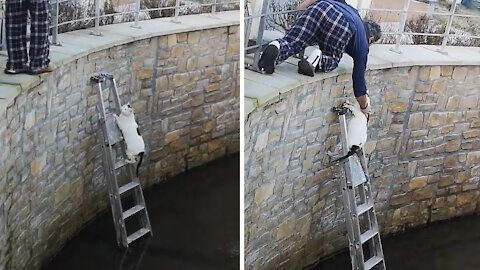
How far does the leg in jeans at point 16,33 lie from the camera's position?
7.54 feet

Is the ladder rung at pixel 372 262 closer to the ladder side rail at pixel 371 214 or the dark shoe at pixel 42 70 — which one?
the ladder side rail at pixel 371 214

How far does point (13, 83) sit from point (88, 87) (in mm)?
340

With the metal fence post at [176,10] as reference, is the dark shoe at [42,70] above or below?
below

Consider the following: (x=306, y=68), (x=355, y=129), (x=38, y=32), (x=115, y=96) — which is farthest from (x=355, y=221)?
(x=38, y=32)

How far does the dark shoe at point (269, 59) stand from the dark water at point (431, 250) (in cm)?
80

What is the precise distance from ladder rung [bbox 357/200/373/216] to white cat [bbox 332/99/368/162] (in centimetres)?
18

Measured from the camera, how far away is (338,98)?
2227 millimetres

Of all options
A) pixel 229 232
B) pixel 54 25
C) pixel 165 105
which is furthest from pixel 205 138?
pixel 54 25

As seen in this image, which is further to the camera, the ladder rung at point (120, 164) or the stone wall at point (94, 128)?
the ladder rung at point (120, 164)

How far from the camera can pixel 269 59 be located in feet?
6.84

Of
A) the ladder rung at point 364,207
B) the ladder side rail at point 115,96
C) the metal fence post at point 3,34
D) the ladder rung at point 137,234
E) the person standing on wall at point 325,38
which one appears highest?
the person standing on wall at point 325,38

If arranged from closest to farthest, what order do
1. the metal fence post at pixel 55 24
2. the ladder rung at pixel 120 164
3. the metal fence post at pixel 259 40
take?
1. the metal fence post at pixel 259 40
2. the metal fence post at pixel 55 24
3. the ladder rung at pixel 120 164

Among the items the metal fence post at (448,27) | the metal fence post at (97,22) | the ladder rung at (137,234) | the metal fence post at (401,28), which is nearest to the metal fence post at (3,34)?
the metal fence post at (97,22)

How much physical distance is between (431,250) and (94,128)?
1238mm
